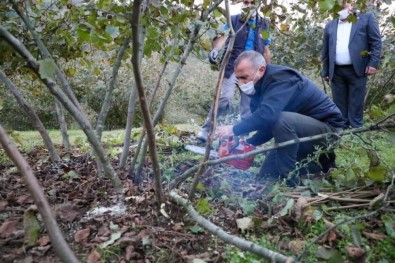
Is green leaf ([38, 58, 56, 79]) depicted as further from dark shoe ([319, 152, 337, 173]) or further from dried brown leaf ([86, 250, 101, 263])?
dark shoe ([319, 152, 337, 173])

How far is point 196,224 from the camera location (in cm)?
210

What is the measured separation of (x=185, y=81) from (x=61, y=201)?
11837 millimetres

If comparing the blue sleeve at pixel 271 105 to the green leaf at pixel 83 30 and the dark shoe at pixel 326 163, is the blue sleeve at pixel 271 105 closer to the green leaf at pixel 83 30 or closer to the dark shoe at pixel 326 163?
the dark shoe at pixel 326 163

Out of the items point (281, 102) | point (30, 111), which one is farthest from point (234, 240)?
point (30, 111)

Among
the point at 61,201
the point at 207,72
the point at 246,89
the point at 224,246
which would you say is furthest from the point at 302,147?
the point at 207,72

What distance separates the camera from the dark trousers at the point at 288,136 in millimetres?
2920

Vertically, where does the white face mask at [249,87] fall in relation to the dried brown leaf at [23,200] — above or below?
above

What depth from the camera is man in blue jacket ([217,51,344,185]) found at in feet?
9.60

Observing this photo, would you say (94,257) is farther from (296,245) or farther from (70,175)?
(70,175)

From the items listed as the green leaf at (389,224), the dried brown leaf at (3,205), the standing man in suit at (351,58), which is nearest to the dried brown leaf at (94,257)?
the dried brown leaf at (3,205)

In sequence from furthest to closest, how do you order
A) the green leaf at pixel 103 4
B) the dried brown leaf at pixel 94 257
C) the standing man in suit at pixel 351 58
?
1. the standing man in suit at pixel 351 58
2. the green leaf at pixel 103 4
3. the dried brown leaf at pixel 94 257

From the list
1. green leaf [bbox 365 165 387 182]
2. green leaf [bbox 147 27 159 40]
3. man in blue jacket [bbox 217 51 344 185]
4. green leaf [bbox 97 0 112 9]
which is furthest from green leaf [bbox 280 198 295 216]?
green leaf [bbox 97 0 112 9]

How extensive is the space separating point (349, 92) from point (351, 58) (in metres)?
0.45

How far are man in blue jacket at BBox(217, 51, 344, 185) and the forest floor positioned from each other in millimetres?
366
